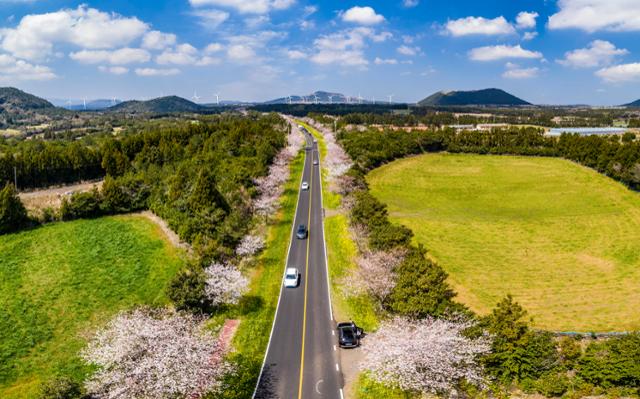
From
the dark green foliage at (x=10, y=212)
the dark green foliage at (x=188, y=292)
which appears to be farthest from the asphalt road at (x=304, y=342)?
the dark green foliage at (x=10, y=212)

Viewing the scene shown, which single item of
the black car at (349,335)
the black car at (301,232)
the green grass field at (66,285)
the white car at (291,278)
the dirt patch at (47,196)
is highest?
the dirt patch at (47,196)

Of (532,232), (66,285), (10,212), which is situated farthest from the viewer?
(532,232)

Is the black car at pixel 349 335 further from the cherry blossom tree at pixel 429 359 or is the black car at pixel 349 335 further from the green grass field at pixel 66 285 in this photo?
the green grass field at pixel 66 285

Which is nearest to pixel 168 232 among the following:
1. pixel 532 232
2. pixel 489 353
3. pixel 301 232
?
pixel 301 232

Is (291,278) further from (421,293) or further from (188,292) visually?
(421,293)

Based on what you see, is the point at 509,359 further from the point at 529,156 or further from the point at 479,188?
the point at 529,156

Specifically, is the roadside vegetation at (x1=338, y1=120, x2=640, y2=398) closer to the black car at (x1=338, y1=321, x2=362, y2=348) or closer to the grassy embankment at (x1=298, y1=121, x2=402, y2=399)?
the grassy embankment at (x1=298, y1=121, x2=402, y2=399)

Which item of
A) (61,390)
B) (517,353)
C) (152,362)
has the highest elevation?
(152,362)

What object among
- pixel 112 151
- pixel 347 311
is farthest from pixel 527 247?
pixel 112 151
